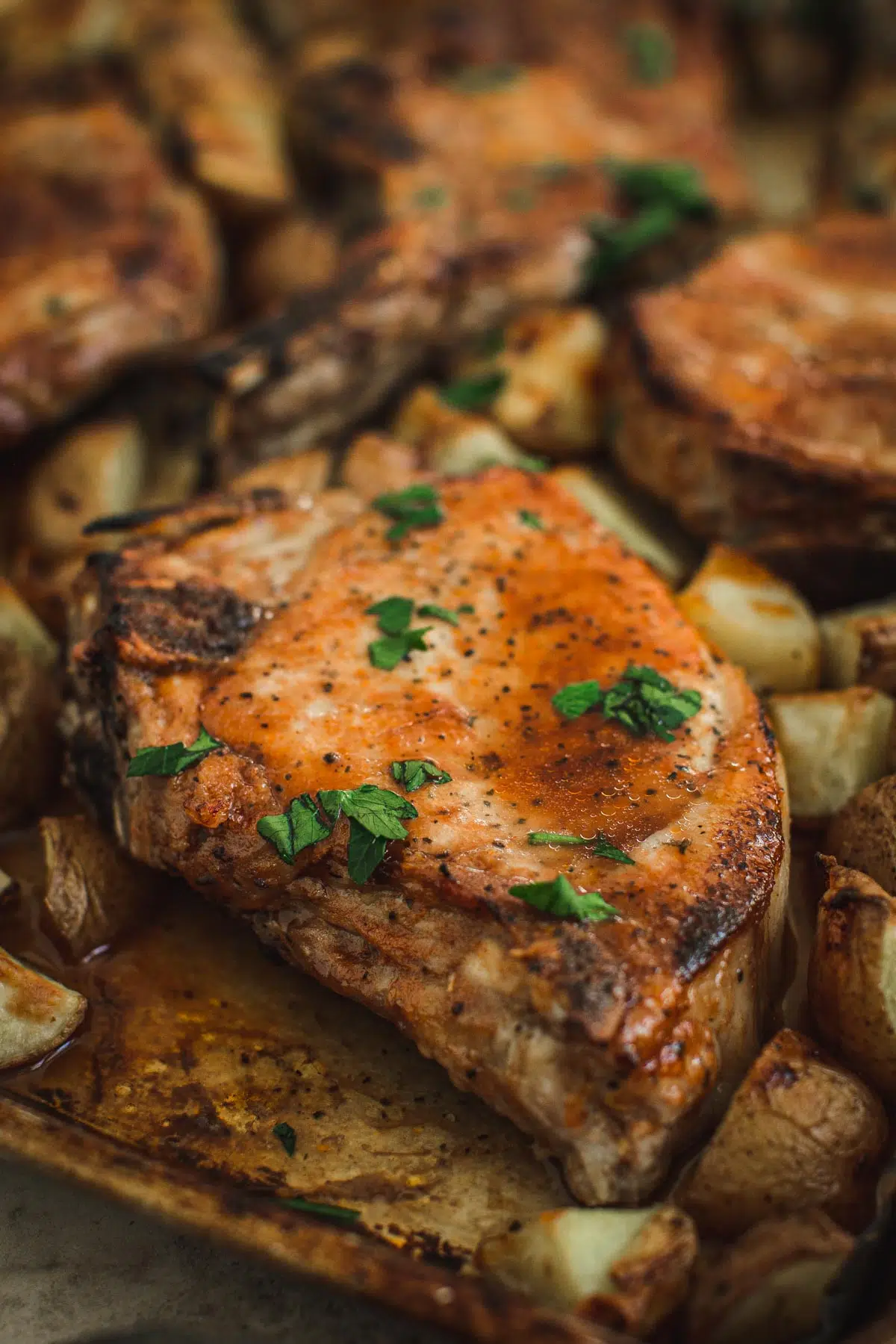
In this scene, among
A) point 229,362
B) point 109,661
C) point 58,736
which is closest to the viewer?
point 109,661

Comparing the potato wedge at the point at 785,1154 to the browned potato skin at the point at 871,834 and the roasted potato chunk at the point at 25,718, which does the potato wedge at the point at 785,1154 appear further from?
the roasted potato chunk at the point at 25,718

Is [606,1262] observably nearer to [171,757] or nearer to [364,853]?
[364,853]

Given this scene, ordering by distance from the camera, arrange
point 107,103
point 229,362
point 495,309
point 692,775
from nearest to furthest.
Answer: point 692,775, point 229,362, point 495,309, point 107,103

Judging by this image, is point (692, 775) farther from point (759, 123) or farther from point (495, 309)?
point (759, 123)

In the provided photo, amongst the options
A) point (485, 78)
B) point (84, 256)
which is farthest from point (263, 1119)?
point (485, 78)


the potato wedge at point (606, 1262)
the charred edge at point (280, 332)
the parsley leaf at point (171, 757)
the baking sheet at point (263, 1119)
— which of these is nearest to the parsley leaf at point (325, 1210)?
the baking sheet at point (263, 1119)

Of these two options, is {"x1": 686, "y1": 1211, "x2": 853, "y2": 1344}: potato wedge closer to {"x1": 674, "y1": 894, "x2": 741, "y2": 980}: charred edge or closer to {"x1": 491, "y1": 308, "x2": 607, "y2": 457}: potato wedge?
{"x1": 674, "y1": 894, "x2": 741, "y2": 980}: charred edge

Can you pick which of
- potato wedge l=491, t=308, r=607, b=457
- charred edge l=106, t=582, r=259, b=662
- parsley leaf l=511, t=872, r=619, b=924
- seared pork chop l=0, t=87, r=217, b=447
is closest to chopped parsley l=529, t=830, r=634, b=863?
parsley leaf l=511, t=872, r=619, b=924

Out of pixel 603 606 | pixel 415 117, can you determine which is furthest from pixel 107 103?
pixel 603 606
